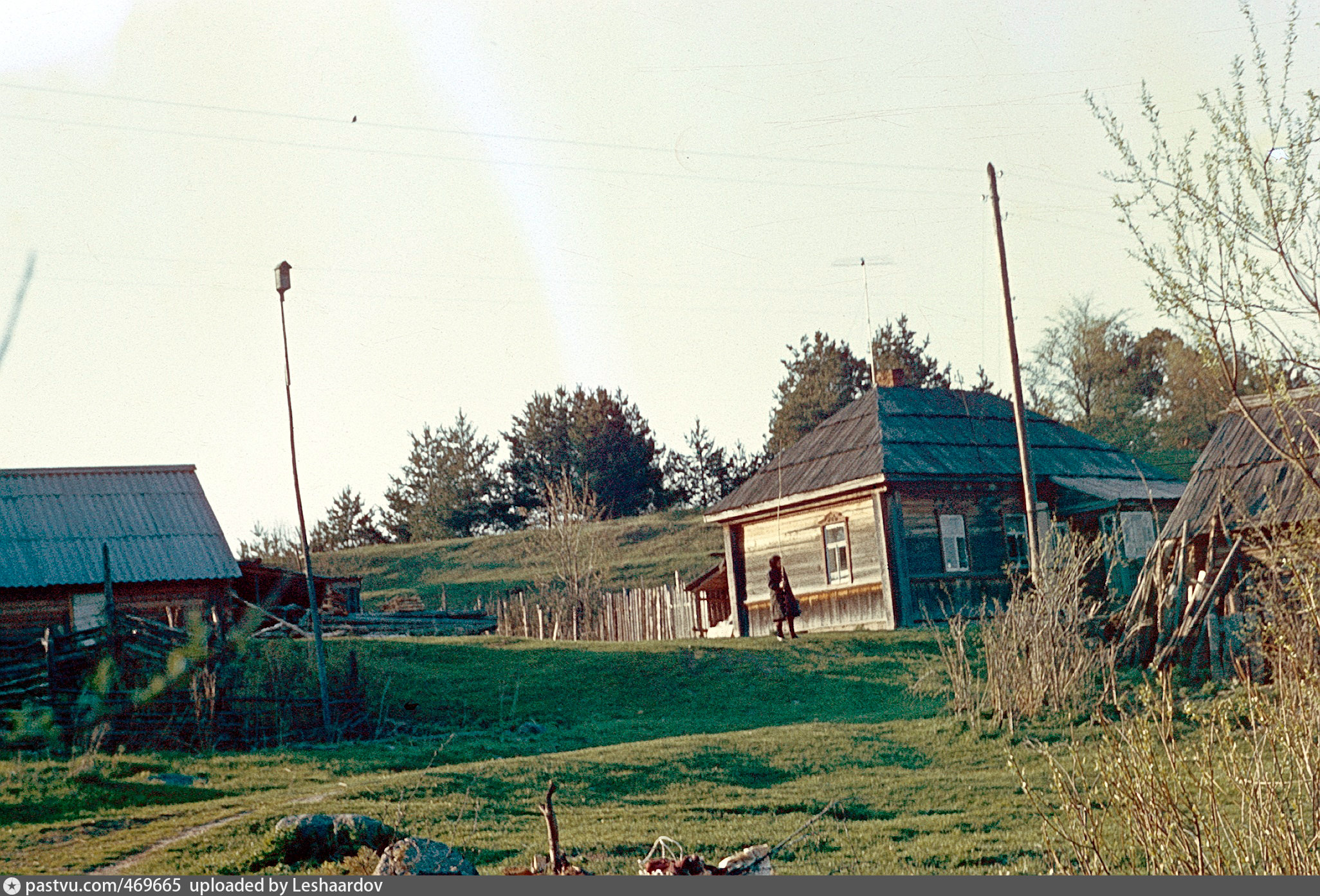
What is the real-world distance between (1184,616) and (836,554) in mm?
11592

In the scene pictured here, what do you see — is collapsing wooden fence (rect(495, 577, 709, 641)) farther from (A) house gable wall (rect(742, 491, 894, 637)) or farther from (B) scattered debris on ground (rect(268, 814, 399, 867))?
(B) scattered debris on ground (rect(268, 814, 399, 867))

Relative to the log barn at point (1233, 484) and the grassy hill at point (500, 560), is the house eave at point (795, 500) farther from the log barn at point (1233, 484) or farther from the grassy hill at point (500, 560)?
the grassy hill at point (500, 560)

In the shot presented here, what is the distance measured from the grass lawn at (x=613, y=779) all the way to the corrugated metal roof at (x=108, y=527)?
5618 mm

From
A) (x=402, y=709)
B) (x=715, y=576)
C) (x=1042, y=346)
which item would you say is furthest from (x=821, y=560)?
(x=1042, y=346)

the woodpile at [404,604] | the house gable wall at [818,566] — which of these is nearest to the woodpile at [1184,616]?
the house gable wall at [818,566]

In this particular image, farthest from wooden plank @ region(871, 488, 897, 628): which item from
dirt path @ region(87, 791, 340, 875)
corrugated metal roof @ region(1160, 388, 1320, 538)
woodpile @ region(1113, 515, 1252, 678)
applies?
dirt path @ region(87, 791, 340, 875)

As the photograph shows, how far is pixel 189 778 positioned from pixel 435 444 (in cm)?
5131

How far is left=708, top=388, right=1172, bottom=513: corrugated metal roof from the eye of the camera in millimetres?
29656

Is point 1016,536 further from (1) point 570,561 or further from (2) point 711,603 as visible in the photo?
(1) point 570,561

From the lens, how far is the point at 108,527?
2839cm

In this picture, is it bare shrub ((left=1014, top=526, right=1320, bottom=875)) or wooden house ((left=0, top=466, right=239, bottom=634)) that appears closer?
bare shrub ((left=1014, top=526, right=1320, bottom=875))

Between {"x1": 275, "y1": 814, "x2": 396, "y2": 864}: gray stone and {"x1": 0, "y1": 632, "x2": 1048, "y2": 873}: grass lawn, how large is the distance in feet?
1.16

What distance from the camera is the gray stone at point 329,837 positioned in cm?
956

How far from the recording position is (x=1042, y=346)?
60.3 meters
